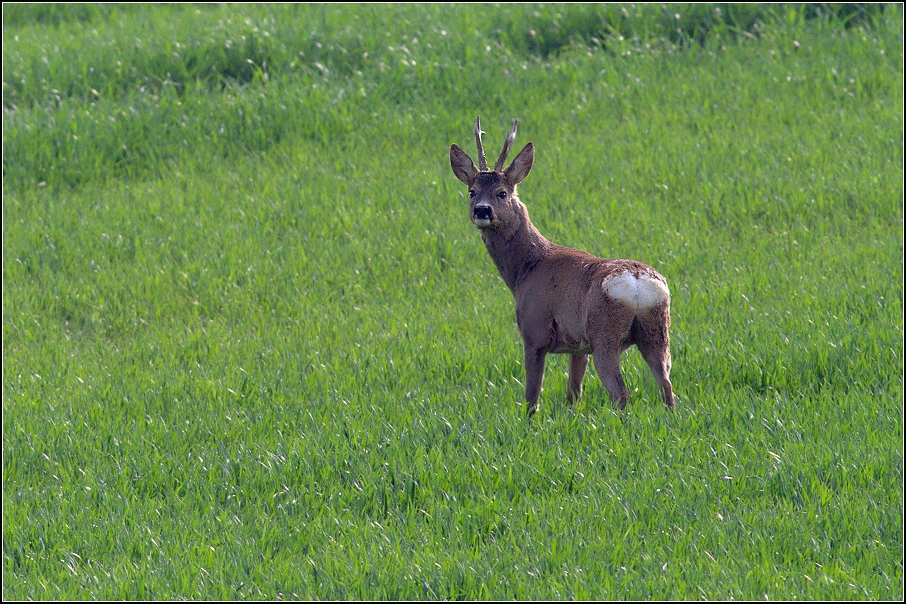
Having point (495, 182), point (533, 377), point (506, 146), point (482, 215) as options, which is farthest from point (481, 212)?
point (533, 377)

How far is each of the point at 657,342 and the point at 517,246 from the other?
1210 mm

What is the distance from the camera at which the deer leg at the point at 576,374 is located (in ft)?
22.0

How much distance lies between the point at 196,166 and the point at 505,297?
4.87 meters

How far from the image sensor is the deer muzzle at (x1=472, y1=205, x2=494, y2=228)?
6.45 metres

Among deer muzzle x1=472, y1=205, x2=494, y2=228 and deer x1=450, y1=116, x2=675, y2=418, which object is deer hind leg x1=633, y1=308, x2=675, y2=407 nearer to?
deer x1=450, y1=116, x2=675, y2=418

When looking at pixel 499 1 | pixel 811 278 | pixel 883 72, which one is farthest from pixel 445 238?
pixel 499 1

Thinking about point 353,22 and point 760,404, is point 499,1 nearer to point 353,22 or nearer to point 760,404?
point 353,22

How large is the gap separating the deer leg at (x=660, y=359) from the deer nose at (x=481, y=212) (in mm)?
1156

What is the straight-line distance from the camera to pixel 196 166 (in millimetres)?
12289

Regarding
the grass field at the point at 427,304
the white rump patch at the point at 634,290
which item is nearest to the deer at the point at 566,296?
the white rump patch at the point at 634,290

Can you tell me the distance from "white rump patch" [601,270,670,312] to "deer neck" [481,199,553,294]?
0.94 metres

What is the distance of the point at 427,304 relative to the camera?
8.94 metres

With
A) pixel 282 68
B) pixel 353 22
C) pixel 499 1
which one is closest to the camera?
pixel 282 68

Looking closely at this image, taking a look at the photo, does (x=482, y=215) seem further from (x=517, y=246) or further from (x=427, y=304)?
(x=427, y=304)
